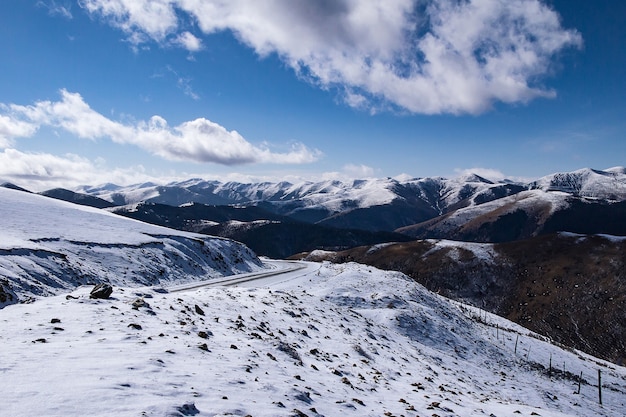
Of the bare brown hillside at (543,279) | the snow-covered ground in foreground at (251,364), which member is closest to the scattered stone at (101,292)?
the snow-covered ground in foreground at (251,364)

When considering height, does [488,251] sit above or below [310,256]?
above

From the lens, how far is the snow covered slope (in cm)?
2542

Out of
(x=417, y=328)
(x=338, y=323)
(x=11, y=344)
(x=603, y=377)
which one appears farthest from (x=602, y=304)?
(x=11, y=344)

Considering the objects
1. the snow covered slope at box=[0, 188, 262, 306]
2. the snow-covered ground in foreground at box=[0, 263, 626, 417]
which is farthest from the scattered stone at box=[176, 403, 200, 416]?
the snow covered slope at box=[0, 188, 262, 306]

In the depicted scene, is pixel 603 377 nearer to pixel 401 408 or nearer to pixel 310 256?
pixel 401 408

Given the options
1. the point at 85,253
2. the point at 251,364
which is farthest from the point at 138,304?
the point at 85,253

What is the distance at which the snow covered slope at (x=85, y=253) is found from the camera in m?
25.4

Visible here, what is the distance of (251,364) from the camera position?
42.8 feet

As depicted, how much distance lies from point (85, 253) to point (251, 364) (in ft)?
94.6

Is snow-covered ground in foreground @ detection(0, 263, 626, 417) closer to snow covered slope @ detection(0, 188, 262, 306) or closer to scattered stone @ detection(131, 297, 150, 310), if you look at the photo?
scattered stone @ detection(131, 297, 150, 310)

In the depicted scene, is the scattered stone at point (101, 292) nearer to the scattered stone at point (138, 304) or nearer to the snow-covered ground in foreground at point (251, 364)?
the snow-covered ground in foreground at point (251, 364)

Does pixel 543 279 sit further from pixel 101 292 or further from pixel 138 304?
pixel 101 292

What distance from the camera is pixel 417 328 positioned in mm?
33594

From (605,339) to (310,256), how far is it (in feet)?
358
